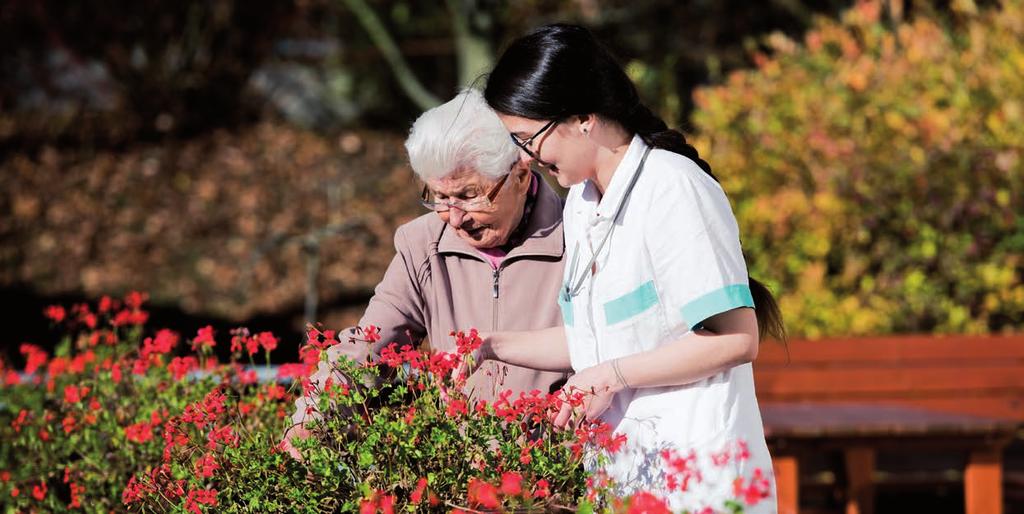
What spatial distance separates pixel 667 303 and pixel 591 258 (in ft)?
0.63

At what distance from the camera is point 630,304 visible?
2355 millimetres

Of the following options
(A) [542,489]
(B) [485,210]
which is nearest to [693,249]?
(A) [542,489]

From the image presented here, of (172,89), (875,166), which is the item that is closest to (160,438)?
(875,166)

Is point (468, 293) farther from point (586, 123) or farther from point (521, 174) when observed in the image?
point (586, 123)

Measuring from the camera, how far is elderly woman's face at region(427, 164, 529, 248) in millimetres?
2701

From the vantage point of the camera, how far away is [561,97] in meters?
2.36

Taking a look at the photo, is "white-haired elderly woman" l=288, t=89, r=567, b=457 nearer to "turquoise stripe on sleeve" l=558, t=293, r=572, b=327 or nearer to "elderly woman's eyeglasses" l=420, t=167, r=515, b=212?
"elderly woman's eyeglasses" l=420, t=167, r=515, b=212

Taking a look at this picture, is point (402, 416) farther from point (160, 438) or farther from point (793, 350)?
point (793, 350)

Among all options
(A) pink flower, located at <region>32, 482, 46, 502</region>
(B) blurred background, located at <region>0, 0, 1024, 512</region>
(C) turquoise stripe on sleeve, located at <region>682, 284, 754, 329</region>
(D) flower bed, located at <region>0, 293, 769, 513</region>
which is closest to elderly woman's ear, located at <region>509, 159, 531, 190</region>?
(D) flower bed, located at <region>0, 293, 769, 513</region>

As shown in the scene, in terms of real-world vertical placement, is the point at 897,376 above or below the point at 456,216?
above

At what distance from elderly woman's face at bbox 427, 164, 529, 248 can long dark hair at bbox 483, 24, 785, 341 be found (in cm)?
27

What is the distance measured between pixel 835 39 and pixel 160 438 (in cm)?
572

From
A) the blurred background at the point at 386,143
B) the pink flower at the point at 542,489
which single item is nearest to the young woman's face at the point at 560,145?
the pink flower at the point at 542,489

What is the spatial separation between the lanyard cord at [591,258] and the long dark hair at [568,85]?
81 millimetres
